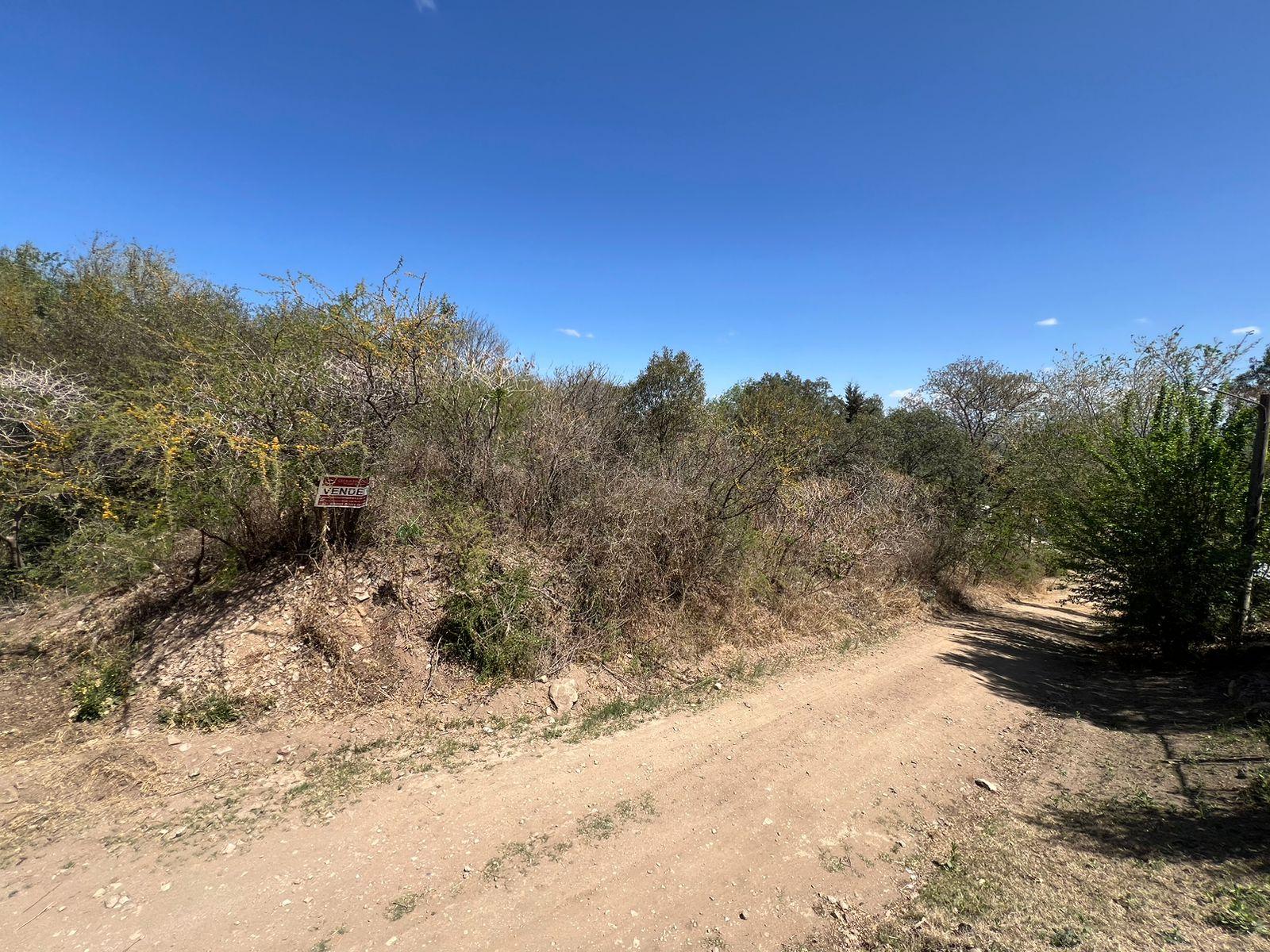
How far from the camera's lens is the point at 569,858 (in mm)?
3379

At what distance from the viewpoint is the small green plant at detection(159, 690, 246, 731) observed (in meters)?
4.61

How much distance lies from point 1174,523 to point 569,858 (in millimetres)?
9825

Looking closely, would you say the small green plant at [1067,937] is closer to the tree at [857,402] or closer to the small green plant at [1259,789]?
the small green plant at [1259,789]

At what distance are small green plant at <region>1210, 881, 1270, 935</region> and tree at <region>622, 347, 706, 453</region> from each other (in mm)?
11095

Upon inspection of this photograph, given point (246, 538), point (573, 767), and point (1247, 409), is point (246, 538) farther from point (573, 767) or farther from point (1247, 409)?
point (1247, 409)

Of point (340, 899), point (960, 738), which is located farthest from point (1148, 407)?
point (340, 899)

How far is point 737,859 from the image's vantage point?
3.42 metres

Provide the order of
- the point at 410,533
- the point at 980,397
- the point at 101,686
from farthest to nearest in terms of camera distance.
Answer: the point at 980,397, the point at 410,533, the point at 101,686

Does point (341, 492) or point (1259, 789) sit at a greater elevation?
point (341, 492)

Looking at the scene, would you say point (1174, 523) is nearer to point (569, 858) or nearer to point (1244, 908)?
point (1244, 908)

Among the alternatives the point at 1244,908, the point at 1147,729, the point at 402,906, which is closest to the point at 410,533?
the point at 402,906

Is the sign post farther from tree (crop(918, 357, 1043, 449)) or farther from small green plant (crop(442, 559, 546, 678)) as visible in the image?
tree (crop(918, 357, 1043, 449))

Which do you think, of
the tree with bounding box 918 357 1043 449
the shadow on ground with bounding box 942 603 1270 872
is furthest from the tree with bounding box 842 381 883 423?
the shadow on ground with bounding box 942 603 1270 872

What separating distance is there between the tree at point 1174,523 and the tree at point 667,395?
842 cm
